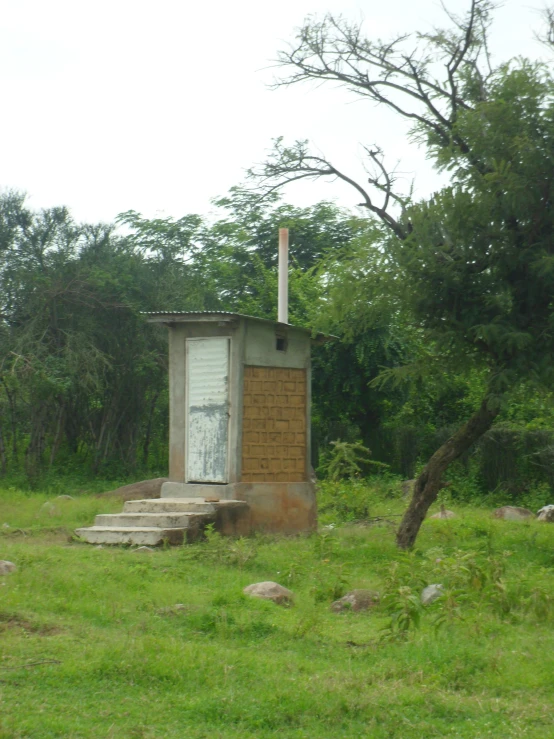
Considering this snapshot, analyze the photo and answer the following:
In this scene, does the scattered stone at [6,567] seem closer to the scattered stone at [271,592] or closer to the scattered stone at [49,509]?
the scattered stone at [271,592]

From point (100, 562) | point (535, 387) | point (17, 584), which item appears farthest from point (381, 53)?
point (17, 584)

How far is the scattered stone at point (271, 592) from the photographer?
8.11 meters

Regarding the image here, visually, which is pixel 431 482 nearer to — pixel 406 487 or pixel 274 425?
pixel 274 425

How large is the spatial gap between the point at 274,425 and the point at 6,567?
5.27 m

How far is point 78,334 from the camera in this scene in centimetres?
1952

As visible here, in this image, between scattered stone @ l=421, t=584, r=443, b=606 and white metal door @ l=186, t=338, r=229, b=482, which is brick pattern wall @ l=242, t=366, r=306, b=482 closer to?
white metal door @ l=186, t=338, r=229, b=482

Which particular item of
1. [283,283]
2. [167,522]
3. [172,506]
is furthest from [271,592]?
[283,283]

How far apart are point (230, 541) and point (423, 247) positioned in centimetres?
434

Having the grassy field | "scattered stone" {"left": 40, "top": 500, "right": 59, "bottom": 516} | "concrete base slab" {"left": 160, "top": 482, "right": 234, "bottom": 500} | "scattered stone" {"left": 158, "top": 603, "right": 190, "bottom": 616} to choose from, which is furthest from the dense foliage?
"scattered stone" {"left": 158, "top": 603, "right": 190, "bottom": 616}

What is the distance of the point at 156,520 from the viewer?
38.7ft

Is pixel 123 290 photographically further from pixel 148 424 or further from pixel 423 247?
pixel 423 247

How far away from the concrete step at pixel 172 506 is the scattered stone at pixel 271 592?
3844 millimetres

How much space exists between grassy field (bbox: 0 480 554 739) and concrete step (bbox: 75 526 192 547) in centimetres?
71

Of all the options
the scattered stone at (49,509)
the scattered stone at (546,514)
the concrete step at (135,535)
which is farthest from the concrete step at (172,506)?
the scattered stone at (546,514)
